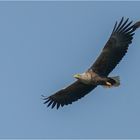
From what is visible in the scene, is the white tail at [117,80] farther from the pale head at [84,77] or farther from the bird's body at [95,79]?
the pale head at [84,77]

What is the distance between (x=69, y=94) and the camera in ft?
106

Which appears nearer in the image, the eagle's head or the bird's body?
the bird's body

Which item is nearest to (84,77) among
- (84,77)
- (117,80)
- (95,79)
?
(84,77)

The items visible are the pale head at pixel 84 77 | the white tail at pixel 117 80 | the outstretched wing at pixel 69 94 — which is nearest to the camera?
the white tail at pixel 117 80

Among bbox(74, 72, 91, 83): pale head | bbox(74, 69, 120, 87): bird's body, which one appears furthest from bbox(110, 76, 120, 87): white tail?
bbox(74, 72, 91, 83): pale head

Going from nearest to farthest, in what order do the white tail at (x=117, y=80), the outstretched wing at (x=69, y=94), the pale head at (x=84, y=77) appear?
1. the white tail at (x=117, y=80)
2. the pale head at (x=84, y=77)
3. the outstretched wing at (x=69, y=94)

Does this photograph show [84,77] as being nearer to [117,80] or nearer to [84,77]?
[84,77]

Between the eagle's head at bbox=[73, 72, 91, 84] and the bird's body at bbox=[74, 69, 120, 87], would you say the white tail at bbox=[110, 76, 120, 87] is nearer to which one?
the bird's body at bbox=[74, 69, 120, 87]

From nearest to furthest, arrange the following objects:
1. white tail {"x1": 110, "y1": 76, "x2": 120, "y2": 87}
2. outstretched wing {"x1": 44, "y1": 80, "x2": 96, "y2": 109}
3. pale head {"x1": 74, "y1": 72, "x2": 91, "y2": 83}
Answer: white tail {"x1": 110, "y1": 76, "x2": 120, "y2": 87} < pale head {"x1": 74, "y1": 72, "x2": 91, "y2": 83} < outstretched wing {"x1": 44, "y1": 80, "x2": 96, "y2": 109}

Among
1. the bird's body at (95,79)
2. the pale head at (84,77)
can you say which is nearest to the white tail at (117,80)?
the bird's body at (95,79)

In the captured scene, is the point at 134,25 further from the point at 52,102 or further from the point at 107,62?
the point at 52,102

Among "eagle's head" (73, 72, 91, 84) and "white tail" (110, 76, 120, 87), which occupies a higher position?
"eagle's head" (73, 72, 91, 84)

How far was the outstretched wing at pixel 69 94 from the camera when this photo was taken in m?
32.1

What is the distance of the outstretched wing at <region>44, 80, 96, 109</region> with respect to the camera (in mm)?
32062
